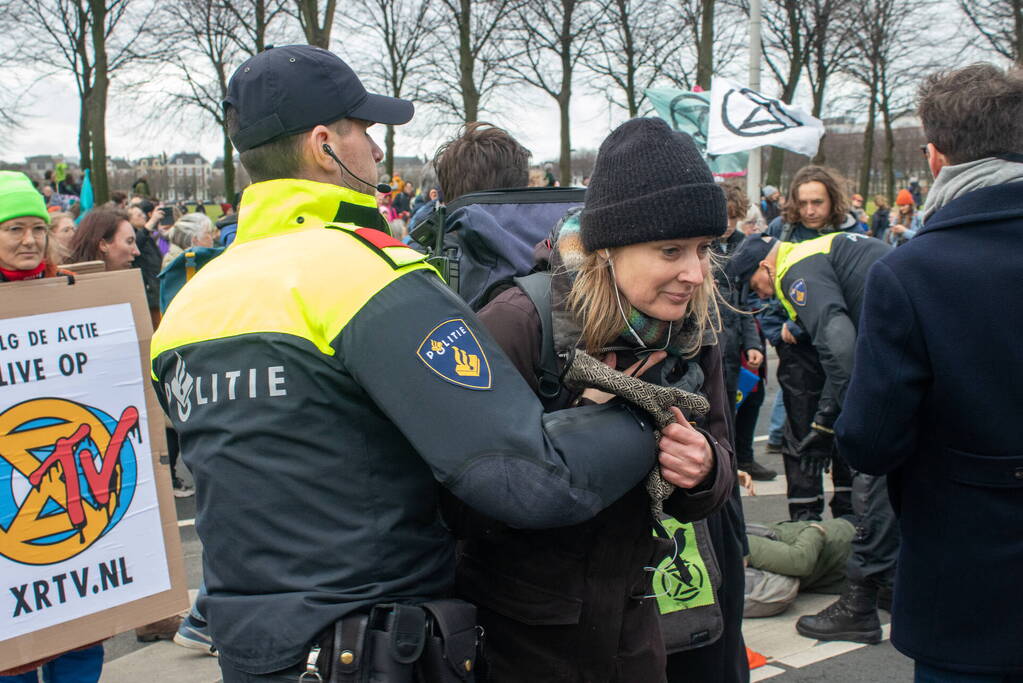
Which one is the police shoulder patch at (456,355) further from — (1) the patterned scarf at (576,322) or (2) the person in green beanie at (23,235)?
(2) the person in green beanie at (23,235)

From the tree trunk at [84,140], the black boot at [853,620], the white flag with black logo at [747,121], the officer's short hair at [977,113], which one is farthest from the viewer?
the tree trunk at [84,140]

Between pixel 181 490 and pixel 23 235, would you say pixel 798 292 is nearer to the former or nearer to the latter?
pixel 23 235

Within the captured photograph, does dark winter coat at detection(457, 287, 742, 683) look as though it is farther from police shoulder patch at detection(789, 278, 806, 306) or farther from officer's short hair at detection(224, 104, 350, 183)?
police shoulder patch at detection(789, 278, 806, 306)

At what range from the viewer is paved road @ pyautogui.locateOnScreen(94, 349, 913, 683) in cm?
369

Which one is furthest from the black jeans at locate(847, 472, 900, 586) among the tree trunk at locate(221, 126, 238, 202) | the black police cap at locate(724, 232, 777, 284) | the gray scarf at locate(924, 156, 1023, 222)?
the tree trunk at locate(221, 126, 238, 202)

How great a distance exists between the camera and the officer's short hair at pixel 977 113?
84.6 inches

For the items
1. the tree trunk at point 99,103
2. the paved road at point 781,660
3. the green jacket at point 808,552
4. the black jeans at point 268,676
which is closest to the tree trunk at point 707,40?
the tree trunk at point 99,103

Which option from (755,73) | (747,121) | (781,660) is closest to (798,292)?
(781,660)

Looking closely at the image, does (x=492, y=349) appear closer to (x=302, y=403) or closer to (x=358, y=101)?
(x=302, y=403)

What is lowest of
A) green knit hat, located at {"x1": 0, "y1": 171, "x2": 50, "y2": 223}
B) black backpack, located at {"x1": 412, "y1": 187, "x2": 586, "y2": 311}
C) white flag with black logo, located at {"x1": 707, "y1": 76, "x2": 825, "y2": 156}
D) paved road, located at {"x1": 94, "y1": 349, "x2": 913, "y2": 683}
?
paved road, located at {"x1": 94, "y1": 349, "x2": 913, "y2": 683}

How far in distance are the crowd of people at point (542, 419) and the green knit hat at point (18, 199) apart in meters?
1.85

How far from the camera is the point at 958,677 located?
208 centimetres

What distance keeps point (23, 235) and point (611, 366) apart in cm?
241

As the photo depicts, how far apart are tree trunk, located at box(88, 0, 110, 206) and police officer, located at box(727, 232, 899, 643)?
19481mm
